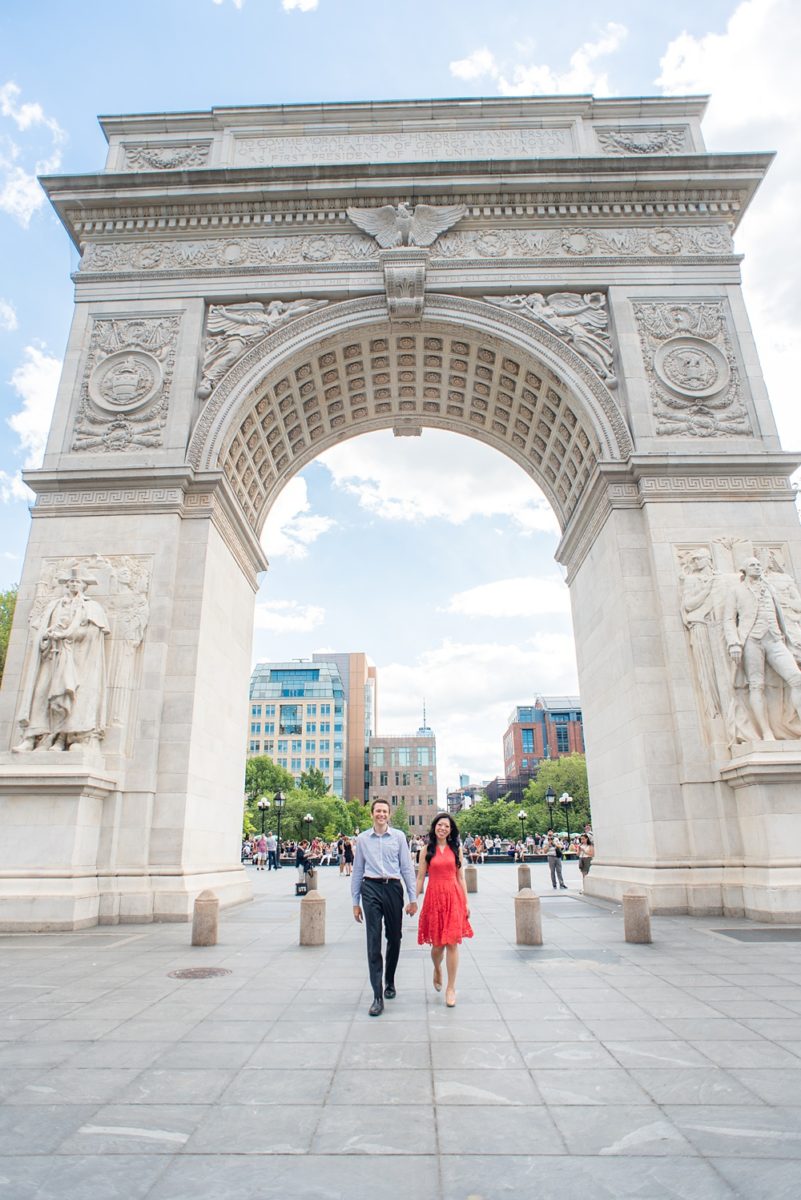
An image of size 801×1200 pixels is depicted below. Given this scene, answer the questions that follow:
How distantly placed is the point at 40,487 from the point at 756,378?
17.7 m

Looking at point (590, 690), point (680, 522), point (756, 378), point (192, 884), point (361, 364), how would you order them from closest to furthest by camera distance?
point (192, 884)
point (680, 522)
point (756, 378)
point (590, 690)
point (361, 364)

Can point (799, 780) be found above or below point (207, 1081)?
above

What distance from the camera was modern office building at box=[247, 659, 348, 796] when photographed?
370 ft

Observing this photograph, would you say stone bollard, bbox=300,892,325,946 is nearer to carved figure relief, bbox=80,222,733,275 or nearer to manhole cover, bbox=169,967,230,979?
manhole cover, bbox=169,967,230,979

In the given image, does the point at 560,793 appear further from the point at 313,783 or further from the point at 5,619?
the point at 5,619

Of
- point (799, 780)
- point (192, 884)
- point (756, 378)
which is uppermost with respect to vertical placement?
point (756, 378)

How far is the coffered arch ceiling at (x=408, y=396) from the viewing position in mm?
18109

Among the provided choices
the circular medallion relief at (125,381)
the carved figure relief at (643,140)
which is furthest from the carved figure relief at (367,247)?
the carved figure relief at (643,140)

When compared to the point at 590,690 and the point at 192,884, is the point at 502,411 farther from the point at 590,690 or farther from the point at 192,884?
the point at 192,884

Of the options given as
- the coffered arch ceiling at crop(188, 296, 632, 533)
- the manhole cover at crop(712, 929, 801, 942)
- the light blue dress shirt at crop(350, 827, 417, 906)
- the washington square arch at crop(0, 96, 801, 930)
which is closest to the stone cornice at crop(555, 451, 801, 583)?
the washington square arch at crop(0, 96, 801, 930)

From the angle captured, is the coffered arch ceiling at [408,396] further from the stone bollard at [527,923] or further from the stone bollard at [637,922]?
the stone bollard at [527,923]

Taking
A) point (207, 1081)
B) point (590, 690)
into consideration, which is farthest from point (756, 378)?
point (207, 1081)

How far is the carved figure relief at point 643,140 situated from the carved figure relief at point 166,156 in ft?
38.6

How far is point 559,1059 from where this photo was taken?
5.49m
